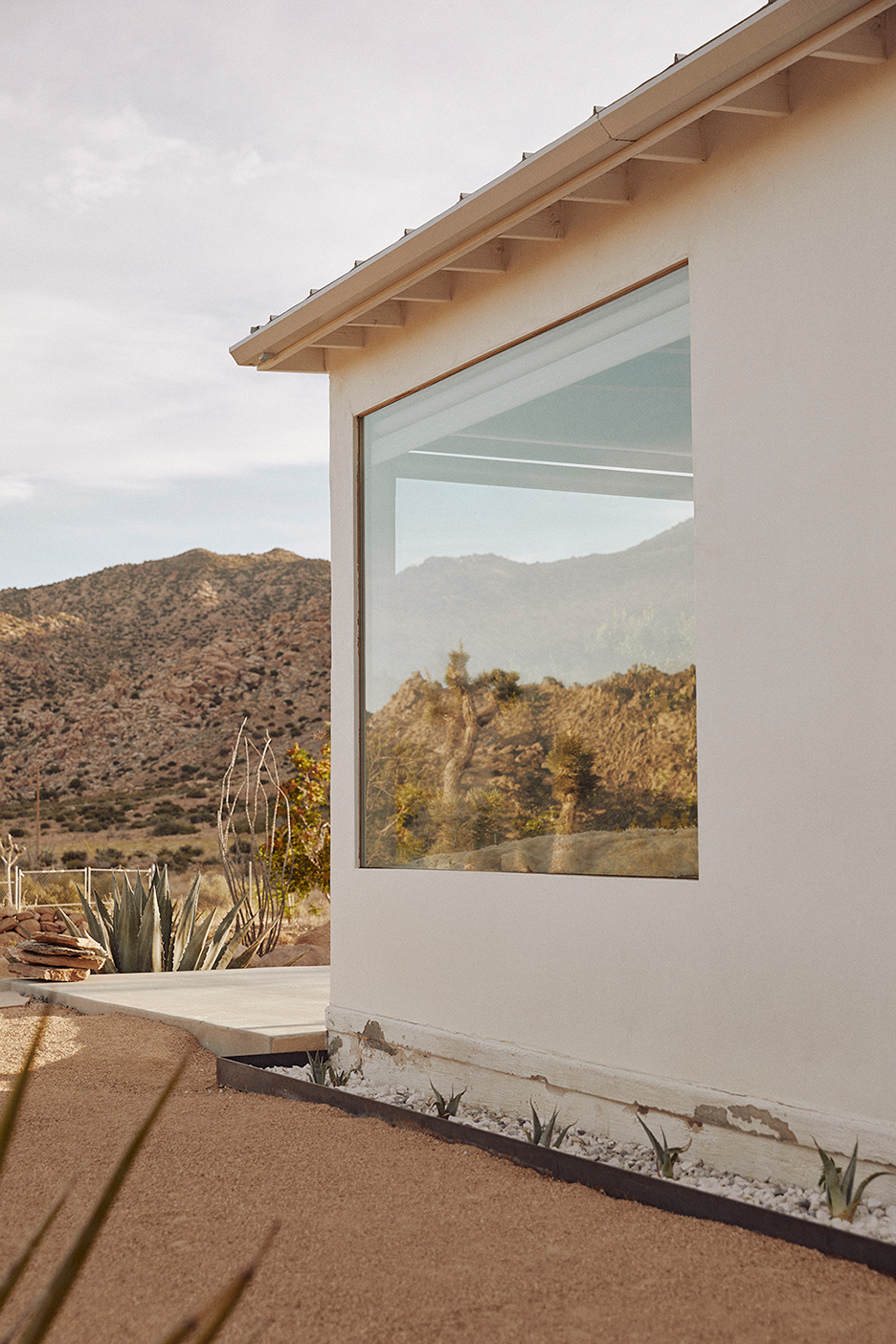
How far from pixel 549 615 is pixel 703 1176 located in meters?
2.09

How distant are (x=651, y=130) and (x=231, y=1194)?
3546 millimetres

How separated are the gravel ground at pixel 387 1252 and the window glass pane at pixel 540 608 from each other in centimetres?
119

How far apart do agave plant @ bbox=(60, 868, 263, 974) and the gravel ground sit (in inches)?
191

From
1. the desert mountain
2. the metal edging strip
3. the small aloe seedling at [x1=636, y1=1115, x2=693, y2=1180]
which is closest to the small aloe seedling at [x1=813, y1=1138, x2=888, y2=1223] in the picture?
the metal edging strip

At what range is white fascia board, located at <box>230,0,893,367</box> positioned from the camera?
313 cm

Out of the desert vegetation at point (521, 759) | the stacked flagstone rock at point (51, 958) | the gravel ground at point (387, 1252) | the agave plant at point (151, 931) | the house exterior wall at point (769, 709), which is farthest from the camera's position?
the agave plant at point (151, 931)

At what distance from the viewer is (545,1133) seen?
164 inches

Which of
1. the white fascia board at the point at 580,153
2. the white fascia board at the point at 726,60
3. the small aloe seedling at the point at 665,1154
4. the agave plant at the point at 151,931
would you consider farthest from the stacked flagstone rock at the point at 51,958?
the white fascia board at the point at 726,60

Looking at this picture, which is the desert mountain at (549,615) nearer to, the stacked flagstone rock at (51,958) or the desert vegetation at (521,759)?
the desert vegetation at (521,759)

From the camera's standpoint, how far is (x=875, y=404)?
3266mm

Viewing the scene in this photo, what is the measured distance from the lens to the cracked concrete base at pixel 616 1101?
10.8ft

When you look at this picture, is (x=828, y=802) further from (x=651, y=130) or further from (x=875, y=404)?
(x=651, y=130)

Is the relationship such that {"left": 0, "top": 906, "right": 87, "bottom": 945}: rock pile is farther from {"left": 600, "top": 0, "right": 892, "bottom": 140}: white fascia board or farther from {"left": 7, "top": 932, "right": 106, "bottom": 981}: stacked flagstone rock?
{"left": 600, "top": 0, "right": 892, "bottom": 140}: white fascia board

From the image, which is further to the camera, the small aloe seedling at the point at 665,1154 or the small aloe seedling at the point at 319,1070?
the small aloe seedling at the point at 319,1070
